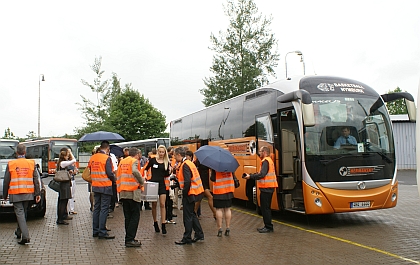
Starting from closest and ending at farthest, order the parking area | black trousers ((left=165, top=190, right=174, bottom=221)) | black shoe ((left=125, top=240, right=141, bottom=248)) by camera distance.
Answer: the parking area → black shoe ((left=125, top=240, right=141, bottom=248)) → black trousers ((left=165, top=190, right=174, bottom=221))

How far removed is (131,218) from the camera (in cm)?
878

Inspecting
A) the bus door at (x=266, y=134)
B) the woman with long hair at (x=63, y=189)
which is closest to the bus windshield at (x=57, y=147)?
the woman with long hair at (x=63, y=189)

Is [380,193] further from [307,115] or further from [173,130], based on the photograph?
[173,130]

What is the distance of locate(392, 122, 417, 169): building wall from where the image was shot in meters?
35.2

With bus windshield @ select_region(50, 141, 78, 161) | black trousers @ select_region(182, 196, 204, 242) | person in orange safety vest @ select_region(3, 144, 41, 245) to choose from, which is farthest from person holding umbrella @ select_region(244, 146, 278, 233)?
bus windshield @ select_region(50, 141, 78, 161)

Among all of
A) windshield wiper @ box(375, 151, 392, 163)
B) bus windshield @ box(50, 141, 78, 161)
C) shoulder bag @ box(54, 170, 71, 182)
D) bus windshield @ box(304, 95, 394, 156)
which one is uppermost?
Result: bus windshield @ box(50, 141, 78, 161)

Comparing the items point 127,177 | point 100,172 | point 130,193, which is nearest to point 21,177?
point 100,172

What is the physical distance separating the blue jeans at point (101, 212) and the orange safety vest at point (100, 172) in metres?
0.23

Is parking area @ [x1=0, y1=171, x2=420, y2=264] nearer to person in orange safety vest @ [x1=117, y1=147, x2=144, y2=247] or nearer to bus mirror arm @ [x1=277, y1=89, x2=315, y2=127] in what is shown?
person in orange safety vest @ [x1=117, y1=147, x2=144, y2=247]

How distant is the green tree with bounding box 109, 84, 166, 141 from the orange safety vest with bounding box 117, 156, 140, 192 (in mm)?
39969

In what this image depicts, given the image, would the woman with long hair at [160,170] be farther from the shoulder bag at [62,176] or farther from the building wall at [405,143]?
the building wall at [405,143]

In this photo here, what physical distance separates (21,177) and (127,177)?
6.93ft

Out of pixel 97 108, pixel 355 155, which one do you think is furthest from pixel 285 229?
pixel 97 108

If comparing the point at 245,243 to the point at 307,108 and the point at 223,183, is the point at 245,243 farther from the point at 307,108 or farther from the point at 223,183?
Answer: the point at 307,108
